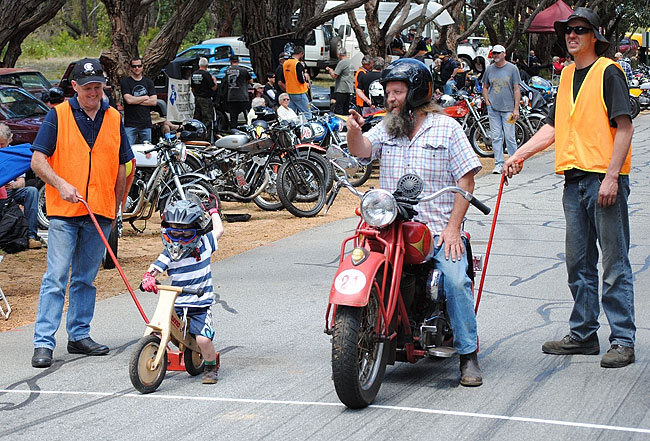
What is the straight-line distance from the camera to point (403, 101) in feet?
18.0

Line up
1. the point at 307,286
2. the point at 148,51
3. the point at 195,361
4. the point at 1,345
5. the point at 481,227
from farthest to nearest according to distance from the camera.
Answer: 1. the point at 148,51
2. the point at 481,227
3. the point at 307,286
4. the point at 1,345
5. the point at 195,361

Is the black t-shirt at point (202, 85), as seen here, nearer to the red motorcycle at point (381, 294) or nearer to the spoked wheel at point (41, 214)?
the spoked wheel at point (41, 214)

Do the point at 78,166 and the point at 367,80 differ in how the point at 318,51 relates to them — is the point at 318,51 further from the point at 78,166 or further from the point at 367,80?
the point at 78,166

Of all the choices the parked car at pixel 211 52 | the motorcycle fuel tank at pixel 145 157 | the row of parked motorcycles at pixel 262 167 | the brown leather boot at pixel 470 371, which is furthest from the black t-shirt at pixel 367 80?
the parked car at pixel 211 52

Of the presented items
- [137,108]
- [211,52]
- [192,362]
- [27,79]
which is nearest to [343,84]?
[27,79]

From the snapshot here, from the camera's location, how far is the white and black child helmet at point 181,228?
564 centimetres

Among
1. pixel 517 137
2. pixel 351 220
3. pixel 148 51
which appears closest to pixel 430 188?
pixel 351 220

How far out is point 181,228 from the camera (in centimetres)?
566

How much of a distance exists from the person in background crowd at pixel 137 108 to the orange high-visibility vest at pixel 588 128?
9.44 metres

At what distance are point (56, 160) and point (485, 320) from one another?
3189 millimetres

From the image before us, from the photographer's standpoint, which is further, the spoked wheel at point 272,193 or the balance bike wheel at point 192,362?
the spoked wheel at point 272,193

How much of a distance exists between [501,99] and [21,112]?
7624 mm

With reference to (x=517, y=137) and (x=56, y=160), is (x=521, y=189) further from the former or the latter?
(x=56, y=160)

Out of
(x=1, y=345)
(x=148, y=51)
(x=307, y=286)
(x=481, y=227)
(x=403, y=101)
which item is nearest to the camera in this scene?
(x=403, y=101)
